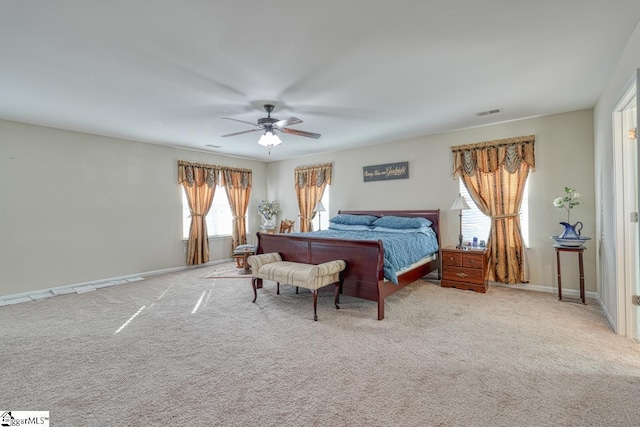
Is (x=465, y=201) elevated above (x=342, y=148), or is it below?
below

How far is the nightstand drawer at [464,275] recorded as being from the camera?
4.42 metres

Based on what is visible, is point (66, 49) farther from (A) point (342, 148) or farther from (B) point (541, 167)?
(B) point (541, 167)

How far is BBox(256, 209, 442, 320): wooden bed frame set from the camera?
3.46 m

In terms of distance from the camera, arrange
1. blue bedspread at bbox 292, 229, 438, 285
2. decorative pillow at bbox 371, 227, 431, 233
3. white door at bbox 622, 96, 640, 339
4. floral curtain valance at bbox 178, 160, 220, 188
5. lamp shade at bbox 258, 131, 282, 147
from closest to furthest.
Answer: white door at bbox 622, 96, 640, 339 → blue bedspread at bbox 292, 229, 438, 285 → lamp shade at bbox 258, 131, 282, 147 → decorative pillow at bbox 371, 227, 431, 233 → floral curtain valance at bbox 178, 160, 220, 188

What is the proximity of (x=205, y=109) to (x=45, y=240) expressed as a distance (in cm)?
336

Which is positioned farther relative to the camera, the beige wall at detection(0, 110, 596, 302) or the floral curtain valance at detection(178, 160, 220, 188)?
the floral curtain valance at detection(178, 160, 220, 188)

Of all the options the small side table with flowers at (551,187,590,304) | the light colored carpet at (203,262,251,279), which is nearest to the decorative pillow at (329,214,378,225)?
the light colored carpet at (203,262,251,279)

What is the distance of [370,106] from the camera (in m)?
3.92

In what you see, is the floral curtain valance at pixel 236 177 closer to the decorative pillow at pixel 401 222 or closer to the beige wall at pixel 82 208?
the beige wall at pixel 82 208

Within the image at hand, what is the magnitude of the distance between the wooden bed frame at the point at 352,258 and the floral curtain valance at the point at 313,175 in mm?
2537

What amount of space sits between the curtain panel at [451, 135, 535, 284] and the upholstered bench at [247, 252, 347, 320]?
2.69 m

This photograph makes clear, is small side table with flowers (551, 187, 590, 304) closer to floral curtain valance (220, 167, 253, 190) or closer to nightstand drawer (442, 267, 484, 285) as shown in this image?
nightstand drawer (442, 267, 484, 285)

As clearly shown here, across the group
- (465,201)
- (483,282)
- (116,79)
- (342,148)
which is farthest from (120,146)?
(483,282)

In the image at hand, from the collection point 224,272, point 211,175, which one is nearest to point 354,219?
point 224,272
